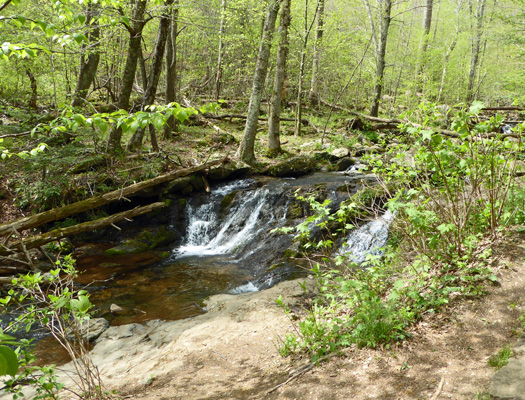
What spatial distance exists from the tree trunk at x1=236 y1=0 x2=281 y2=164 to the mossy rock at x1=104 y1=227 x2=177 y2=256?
3.97 metres

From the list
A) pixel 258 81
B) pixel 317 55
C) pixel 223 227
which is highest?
pixel 317 55

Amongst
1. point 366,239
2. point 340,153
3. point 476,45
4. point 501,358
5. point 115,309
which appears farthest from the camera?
point 476,45

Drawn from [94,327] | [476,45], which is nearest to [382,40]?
[476,45]

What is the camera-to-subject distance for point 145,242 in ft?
30.8

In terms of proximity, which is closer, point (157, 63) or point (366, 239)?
point (366, 239)

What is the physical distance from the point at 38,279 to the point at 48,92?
1347 cm

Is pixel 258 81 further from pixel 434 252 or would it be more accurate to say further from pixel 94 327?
pixel 434 252

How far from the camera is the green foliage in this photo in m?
2.56

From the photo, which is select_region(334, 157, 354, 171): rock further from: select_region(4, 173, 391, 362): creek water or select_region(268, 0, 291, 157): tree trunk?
select_region(268, 0, 291, 157): tree trunk

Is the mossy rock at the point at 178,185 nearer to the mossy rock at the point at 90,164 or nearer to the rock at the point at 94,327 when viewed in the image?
the mossy rock at the point at 90,164

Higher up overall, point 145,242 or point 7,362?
point 7,362

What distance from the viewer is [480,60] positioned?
1012 inches

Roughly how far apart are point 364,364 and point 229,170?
29.6ft

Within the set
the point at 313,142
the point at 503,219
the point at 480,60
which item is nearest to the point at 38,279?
the point at 503,219
